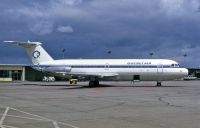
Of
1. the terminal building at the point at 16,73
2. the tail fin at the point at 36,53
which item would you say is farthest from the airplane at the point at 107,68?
the terminal building at the point at 16,73

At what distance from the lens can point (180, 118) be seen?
54.1 ft

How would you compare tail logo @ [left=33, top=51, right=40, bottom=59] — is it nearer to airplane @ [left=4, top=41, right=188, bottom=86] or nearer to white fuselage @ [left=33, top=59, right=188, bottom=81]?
airplane @ [left=4, top=41, right=188, bottom=86]

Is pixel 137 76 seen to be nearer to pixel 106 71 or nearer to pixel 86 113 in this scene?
Result: pixel 106 71

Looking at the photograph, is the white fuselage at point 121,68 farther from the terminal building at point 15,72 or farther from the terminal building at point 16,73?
the terminal building at point 15,72

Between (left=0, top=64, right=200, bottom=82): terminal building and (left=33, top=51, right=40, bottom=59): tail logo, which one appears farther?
(left=0, top=64, right=200, bottom=82): terminal building

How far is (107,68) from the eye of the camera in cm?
5400

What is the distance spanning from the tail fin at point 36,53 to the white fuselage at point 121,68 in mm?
1370

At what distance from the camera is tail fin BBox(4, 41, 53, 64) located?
58.2 metres

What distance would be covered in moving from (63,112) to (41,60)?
1569 inches

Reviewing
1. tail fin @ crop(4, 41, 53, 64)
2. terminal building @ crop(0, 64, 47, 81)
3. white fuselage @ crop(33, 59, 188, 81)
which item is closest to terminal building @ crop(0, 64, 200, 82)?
terminal building @ crop(0, 64, 47, 81)

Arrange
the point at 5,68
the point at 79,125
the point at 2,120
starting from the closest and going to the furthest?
the point at 79,125, the point at 2,120, the point at 5,68

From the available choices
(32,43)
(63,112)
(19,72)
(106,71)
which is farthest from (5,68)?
(63,112)

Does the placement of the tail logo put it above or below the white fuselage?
above

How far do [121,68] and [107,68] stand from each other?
2.07 metres
